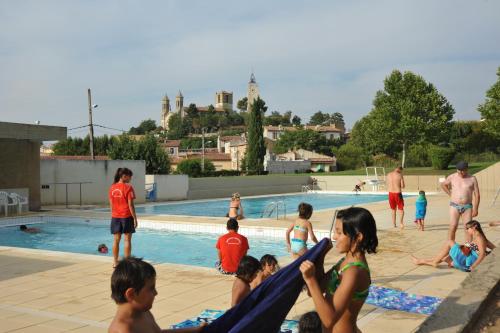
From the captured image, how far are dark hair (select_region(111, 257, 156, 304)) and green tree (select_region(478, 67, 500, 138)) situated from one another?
43.2m

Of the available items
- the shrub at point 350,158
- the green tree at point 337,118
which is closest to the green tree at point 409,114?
the shrub at point 350,158

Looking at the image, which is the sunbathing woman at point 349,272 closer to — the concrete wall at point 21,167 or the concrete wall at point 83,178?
the concrete wall at point 21,167

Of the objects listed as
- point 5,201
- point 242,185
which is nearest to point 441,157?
point 242,185

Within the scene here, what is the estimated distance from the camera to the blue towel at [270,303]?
2.74 meters

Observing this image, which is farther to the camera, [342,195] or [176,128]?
[176,128]

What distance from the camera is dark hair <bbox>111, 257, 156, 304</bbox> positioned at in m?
2.48

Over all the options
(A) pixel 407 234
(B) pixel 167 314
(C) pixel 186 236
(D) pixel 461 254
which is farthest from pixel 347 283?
(C) pixel 186 236

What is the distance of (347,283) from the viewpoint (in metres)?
2.66

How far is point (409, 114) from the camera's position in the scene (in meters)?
49.7

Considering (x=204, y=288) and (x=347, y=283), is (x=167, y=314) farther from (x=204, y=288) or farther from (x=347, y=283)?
(x=347, y=283)

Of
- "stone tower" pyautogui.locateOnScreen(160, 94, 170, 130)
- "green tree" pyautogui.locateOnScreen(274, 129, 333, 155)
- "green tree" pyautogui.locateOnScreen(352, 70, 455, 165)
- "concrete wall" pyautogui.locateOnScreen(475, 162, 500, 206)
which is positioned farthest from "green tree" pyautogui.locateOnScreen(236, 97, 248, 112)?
"concrete wall" pyautogui.locateOnScreen(475, 162, 500, 206)

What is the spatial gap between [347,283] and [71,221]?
15.9 meters

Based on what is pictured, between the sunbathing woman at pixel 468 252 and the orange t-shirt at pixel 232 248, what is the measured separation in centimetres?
301

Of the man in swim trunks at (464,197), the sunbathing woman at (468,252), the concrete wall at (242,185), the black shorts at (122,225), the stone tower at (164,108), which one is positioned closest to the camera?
the sunbathing woman at (468,252)
